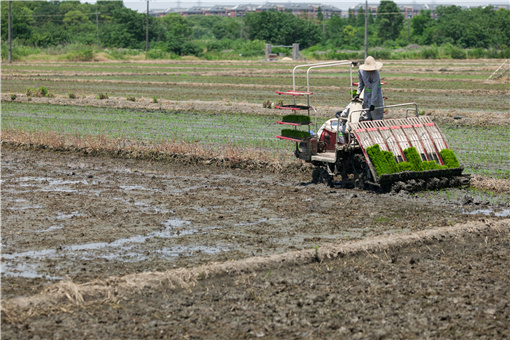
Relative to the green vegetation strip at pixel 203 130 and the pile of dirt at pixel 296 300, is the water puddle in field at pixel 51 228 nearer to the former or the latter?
the pile of dirt at pixel 296 300

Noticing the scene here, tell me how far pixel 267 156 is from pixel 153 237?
6146mm

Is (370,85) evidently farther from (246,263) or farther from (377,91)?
(246,263)

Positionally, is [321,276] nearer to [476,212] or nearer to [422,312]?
[422,312]

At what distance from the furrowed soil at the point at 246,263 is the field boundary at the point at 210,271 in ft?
0.06

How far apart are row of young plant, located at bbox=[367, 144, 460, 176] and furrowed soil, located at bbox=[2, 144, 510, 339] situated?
556mm

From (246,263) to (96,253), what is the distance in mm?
2090

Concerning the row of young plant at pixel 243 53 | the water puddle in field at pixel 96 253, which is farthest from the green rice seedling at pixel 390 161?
the row of young plant at pixel 243 53

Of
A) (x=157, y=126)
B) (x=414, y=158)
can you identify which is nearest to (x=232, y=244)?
(x=414, y=158)

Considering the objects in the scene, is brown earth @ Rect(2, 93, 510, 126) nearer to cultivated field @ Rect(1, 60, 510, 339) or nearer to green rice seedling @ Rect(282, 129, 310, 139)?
cultivated field @ Rect(1, 60, 510, 339)

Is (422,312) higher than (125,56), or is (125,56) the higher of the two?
(125,56)

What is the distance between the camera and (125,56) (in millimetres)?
76125

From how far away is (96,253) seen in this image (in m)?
8.76

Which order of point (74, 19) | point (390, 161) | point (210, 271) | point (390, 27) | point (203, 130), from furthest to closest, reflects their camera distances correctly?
point (74, 19)
point (390, 27)
point (203, 130)
point (390, 161)
point (210, 271)

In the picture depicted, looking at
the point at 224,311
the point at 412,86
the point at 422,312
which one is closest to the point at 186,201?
the point at 224,311
